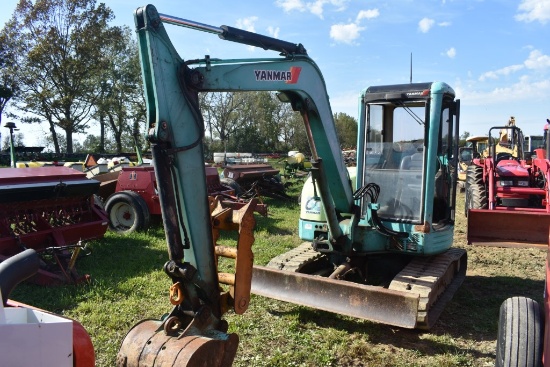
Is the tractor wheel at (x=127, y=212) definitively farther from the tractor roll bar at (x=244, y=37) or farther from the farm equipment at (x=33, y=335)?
the farm equipment at (x=33, y=335)

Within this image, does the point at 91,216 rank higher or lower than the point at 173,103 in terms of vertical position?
lower

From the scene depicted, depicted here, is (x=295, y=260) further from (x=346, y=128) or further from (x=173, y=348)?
(x=346, y=128)

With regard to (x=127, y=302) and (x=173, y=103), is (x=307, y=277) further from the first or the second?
(x=173, y=103)

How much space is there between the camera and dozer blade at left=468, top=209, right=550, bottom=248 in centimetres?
624

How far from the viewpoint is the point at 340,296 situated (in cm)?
460

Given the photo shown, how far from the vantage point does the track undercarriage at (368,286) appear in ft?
14.1

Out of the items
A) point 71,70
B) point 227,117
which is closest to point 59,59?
point 71,70

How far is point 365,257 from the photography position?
557cm

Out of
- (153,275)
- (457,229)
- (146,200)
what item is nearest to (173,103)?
(153,275)

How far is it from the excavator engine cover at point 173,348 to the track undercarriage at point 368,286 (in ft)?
5.71

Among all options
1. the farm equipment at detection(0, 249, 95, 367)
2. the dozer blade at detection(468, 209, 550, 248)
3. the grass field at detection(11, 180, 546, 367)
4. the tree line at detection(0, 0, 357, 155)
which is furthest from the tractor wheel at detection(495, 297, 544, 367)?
the tree line at detection(0, 0, 357, 155)

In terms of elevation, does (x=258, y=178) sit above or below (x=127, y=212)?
above

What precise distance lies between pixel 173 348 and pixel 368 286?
2.24 meters

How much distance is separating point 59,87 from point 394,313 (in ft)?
104
